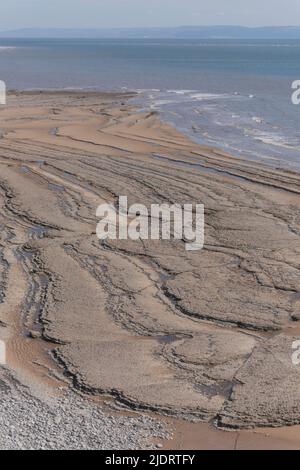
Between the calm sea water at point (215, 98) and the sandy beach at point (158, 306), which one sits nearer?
the sandy beach at point (158, 306)

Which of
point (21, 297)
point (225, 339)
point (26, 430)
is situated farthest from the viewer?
point (21, 297)

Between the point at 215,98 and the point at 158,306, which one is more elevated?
the point at 215,98

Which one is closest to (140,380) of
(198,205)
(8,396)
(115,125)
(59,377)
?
(59,377)

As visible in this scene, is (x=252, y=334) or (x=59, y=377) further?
(x=252, y=334)

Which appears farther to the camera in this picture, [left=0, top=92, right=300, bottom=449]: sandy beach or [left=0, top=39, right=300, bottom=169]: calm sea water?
[left=0, top=39, right=300, bottom=169]: calm sea water

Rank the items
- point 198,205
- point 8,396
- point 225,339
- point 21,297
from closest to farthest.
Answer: point 8,396, point 225,339, point 21,297, point 198,205

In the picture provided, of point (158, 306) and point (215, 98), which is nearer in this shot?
point (158, 306)
